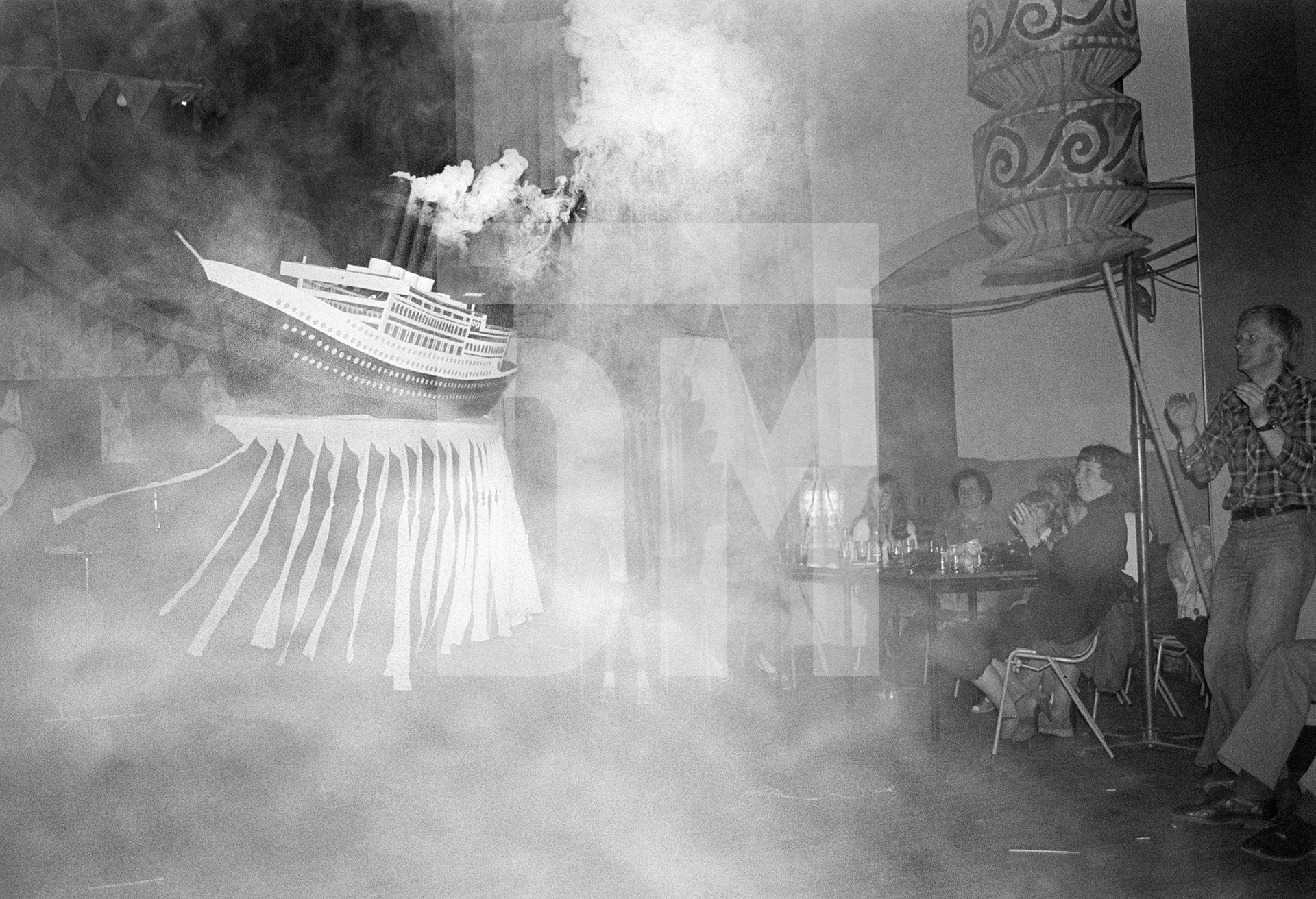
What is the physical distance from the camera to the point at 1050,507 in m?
3.97

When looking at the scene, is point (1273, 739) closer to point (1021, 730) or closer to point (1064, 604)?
point (1064, 604)

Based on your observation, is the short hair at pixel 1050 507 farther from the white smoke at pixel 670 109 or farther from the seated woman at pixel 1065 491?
the white smoke at pixel 670 109

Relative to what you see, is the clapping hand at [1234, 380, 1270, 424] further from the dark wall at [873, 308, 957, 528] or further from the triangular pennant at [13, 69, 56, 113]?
the triangular pennant at [13, 69, 56, 113]

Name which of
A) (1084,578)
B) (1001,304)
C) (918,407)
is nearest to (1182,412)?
(1084,578)

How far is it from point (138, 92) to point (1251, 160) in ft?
12.2

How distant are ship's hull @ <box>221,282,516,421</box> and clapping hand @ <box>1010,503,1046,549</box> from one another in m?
2.49

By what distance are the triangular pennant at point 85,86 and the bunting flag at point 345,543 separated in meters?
1.19

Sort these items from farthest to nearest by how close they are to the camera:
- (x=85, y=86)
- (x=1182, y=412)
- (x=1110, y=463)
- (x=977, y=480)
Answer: (x=977, y=480)
(x=1110, y=463)
(x=85, y=86)
(x=1182, y=412)

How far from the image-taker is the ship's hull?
2764mm

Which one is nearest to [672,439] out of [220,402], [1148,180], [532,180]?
[532,180]

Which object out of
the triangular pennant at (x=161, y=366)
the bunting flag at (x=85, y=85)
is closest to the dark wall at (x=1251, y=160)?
the bunting flag at (x=85, y=85)

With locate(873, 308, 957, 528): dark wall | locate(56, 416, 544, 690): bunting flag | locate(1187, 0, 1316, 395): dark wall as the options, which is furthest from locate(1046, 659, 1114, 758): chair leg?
locate(56, 416, 544, 690): bunting flag

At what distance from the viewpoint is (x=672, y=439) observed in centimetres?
410

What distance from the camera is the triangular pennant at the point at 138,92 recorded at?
3057 mm
